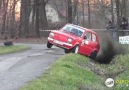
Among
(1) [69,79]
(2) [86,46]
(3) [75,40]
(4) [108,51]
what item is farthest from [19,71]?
(4) [108,51]

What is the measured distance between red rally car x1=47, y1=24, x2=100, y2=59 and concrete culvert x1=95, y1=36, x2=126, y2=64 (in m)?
0.93

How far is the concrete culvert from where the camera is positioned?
27.1 metres

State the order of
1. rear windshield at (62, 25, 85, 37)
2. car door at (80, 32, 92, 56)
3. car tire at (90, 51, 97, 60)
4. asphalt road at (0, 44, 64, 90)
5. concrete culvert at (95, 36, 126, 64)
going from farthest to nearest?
1. concrete culvert at (95, 36, 126, 64)
2. car tire at (90, 51, 97, 60)
3. rear windshield at (62, 25, 85, 37)
4. car door at (80, 32, 92, 56)
5. asphalt road at (0, 44, 64, 90)

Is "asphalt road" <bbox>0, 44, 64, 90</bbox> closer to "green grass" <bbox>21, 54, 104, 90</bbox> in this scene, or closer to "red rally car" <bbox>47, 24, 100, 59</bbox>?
"green grass" <bbox>21, 54, 104, 90</bbox>

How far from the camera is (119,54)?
2761 cm

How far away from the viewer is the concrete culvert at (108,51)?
88.9ft

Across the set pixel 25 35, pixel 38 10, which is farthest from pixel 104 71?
pixel 38 10

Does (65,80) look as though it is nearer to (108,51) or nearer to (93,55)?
(93,55)

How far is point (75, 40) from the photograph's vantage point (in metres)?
24.7

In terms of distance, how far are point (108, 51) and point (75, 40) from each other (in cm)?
509

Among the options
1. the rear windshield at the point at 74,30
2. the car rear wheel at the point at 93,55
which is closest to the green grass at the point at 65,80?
the rear windshield at the point at 74,30

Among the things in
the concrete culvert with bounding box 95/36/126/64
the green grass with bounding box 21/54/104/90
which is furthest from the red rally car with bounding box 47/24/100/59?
the green grass with bounding box 21/54/104/90

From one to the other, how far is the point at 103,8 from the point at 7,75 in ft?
205

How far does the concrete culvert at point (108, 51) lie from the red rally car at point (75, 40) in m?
0.93
